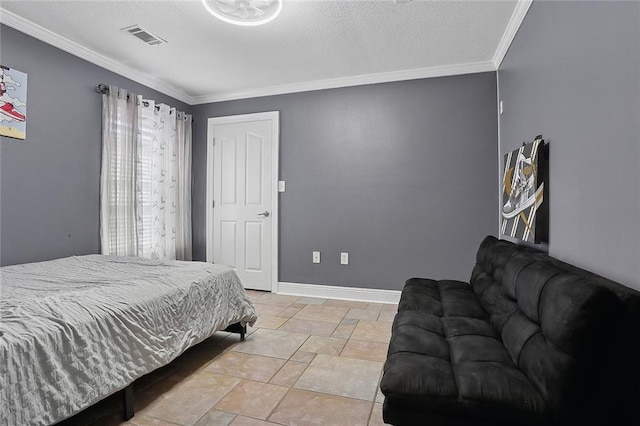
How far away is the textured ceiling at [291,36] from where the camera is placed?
2.39 meters

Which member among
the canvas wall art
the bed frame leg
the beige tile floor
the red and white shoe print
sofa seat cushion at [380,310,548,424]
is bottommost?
the beige tile floor

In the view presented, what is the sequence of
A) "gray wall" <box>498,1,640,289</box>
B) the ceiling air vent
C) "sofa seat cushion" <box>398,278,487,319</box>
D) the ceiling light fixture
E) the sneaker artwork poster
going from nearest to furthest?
"gray wall" <box>498,1,640,289</box> → "sofa seat cushion" <box>398,278,487,319</box> → the ceiling light fixture → the sneaker artwork poster → the ceiling air vent

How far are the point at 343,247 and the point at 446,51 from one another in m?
2.19

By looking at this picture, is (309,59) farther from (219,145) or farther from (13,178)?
(13,178)

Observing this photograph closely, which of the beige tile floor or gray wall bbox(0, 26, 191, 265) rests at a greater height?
gray wall bbox(0, 26, 191, 265)

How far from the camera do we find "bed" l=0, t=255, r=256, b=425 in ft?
3.99

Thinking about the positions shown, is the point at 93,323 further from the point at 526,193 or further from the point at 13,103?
the point at 526,193

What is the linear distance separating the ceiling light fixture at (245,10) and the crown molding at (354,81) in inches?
61.9

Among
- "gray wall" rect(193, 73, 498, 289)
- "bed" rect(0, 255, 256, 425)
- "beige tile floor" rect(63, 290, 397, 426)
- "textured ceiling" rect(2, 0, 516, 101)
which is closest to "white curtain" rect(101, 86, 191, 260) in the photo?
"textured ceiling" rect(2, 0, 516, 101)

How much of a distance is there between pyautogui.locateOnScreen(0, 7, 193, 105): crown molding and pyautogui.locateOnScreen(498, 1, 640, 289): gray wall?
11.7ft

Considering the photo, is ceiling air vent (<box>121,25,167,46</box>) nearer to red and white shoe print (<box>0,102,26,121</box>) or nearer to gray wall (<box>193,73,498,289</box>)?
red and white shoe print (<box>0,102,26,121</box>)

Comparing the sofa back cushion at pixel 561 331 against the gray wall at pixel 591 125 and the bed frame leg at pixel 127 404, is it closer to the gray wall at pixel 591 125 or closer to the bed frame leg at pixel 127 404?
the gray wall at pixel 591 125

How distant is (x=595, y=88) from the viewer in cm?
136

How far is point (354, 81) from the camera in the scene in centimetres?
368
